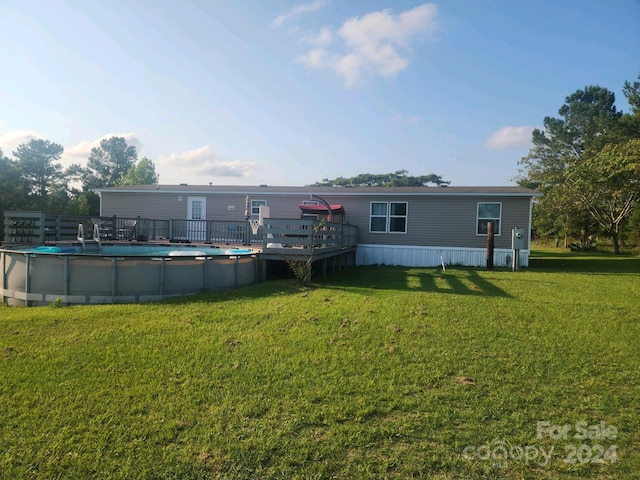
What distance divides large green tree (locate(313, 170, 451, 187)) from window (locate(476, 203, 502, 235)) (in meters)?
42.4

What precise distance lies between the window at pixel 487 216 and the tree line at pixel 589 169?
10.1 metres

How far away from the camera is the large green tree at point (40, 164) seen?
3772cm

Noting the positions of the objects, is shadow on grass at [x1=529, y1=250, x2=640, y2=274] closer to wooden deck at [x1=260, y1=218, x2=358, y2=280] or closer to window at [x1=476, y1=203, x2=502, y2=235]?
window at [x1=476, y1=203, x2=502, y2=235]

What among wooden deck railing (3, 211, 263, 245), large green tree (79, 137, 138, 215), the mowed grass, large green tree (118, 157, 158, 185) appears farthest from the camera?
→ large green tree (79, 137, 138, 215)

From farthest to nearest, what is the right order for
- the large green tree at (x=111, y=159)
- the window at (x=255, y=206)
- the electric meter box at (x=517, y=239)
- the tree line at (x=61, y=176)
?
the large green tree at (x=111, y=159)
the tree line at (x=61, y=176)
the window at (x=255, y=206)
the electric meter box at (x=517, y=239)

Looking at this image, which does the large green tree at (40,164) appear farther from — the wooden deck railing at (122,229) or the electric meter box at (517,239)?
the electric meter box at (517,239)

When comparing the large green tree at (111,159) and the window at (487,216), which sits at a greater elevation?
the large green tree at (111,159)

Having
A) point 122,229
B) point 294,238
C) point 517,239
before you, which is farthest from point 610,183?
point 122,229

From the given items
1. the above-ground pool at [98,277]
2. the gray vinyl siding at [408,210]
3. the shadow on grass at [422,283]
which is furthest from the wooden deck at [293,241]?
the gray vinyl siding at [408,210]

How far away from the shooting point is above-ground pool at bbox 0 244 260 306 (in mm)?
7488

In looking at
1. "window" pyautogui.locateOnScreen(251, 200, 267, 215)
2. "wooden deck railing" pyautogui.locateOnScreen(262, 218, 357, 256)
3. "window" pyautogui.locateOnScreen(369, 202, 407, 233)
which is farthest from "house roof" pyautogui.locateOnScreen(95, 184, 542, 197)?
"wooden deck railing" pyautogui.locateOnScreen(262, 218, 357, 256)

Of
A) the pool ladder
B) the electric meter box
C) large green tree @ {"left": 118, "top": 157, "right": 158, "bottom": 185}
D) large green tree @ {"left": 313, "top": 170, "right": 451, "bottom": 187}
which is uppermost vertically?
large green tree @ {"left": 313, "top": 170, "right": 451, "bottom": 187}

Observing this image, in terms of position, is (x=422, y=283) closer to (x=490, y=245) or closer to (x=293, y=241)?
(x=293, y=241)

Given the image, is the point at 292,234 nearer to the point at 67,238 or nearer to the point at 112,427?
the point at 112,427
